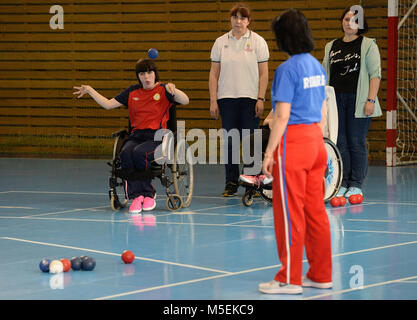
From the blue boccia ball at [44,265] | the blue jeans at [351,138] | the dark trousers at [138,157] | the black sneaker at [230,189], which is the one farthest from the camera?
the black sneaker at [230,189]

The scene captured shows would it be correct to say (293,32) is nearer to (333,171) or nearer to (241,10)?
(333,171)

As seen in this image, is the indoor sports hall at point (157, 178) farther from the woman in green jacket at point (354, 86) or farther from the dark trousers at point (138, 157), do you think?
the woman in green jacket at point (354, 86)

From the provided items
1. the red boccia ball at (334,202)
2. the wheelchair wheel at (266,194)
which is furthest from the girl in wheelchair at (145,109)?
the red boccia ball at (334,202)

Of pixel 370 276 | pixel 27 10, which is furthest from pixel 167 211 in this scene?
pixel 27 10

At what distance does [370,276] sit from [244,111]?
3210 millimetres

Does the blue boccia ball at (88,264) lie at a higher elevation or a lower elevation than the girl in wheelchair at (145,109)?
lower

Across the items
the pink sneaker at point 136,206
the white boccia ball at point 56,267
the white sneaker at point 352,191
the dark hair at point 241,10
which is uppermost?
the dark hair at point 241,10

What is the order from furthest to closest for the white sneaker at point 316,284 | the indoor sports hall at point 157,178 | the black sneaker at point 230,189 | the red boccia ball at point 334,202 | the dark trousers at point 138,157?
the black sneaker at point 230,189, the red boccia ball at point 334,202, the dark trousers at point 138,157, the indoor sports hall at point 157,178, the white sneaker at point 316,284

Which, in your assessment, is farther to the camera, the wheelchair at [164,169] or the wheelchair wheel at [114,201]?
the wheelchair wheel at [114,201]

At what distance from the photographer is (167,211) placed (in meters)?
6.15

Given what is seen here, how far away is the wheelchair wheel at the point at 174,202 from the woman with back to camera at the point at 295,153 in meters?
2.69

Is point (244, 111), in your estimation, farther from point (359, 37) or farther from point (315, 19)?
point (315, 19)

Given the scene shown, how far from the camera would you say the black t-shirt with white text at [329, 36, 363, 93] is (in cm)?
666

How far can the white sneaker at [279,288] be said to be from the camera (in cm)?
343
